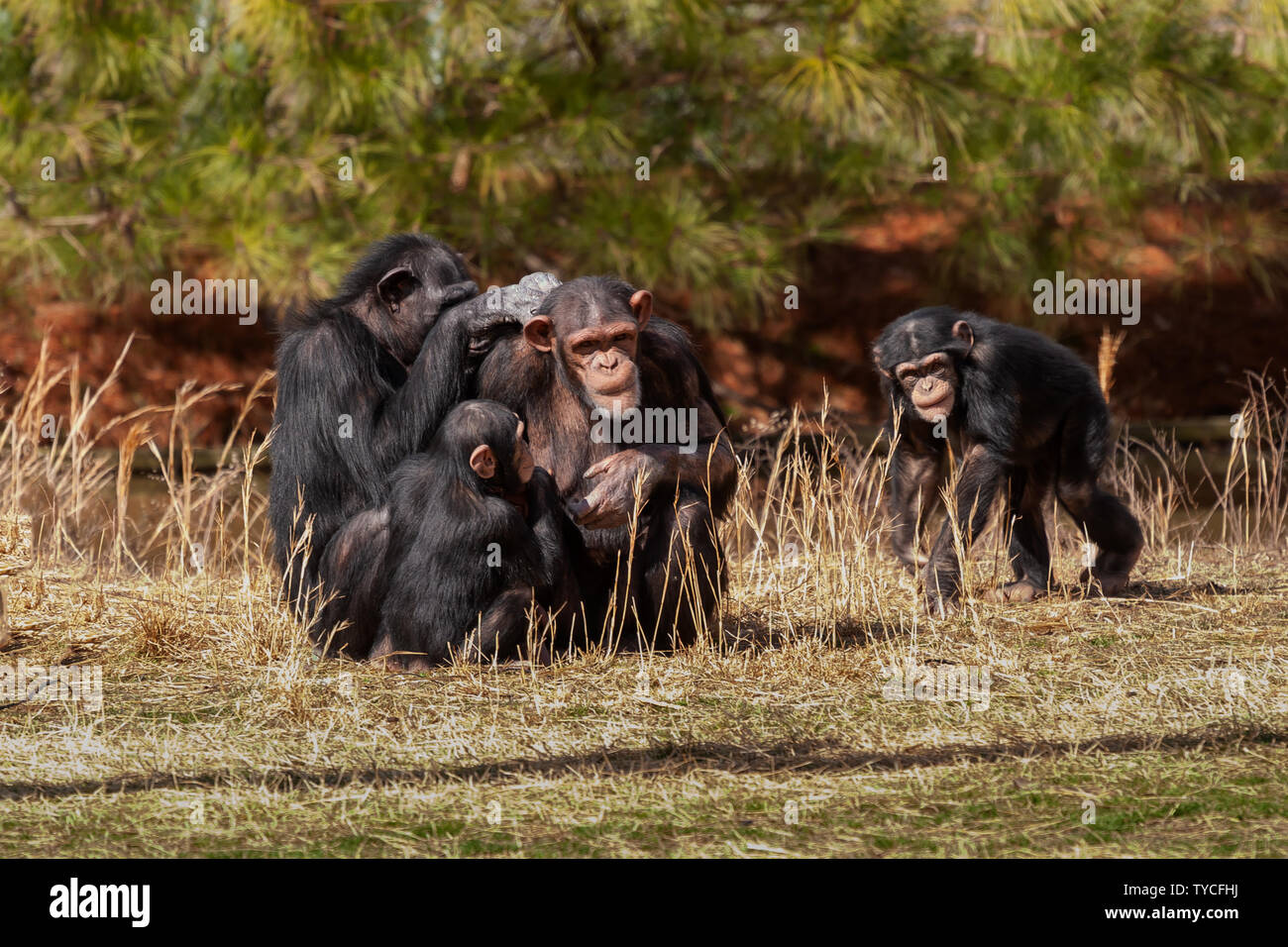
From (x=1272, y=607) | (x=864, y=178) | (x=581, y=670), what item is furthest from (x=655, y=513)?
(x=864, y=178)

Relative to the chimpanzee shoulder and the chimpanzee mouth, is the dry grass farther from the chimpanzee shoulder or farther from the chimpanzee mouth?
the chimpanzee mouth

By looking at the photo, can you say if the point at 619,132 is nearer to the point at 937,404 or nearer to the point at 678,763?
the point at 937,404

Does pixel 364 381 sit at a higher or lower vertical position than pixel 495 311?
lower

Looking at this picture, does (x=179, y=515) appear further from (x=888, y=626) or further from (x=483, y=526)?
(x=888, y=626)

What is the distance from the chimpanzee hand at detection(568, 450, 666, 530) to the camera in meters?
4.66

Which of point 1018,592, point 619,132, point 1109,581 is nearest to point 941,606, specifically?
point 1018,592

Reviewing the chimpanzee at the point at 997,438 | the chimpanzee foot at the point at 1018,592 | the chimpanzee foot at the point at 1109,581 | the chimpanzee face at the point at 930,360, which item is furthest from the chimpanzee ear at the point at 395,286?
the chimpanzee foot at the point at 1109,581

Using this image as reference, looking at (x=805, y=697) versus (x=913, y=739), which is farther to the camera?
(x=805, y=697)

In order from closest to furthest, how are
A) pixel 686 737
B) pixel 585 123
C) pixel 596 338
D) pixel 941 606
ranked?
pixel 686 737 < pixel 596 338 < pixel 941 606 < pixel 585 123

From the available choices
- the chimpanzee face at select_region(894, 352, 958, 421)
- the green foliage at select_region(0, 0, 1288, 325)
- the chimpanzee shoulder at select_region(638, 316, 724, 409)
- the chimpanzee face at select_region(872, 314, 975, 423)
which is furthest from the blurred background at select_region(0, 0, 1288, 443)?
the chimpanzee shoulder at select_region(638, 316, 724, 409)

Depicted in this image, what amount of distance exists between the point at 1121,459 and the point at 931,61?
4338mm

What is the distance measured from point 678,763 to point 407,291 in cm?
209

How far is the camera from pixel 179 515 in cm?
542

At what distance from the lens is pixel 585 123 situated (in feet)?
28.6
